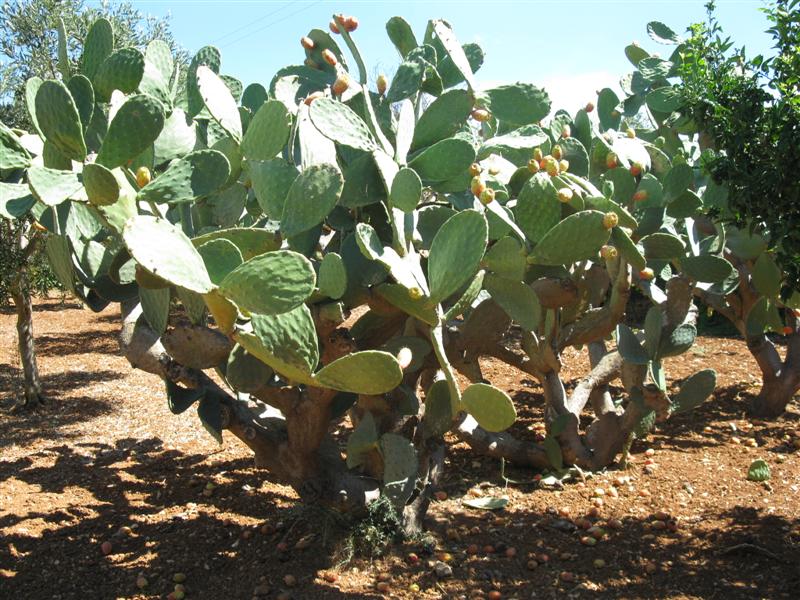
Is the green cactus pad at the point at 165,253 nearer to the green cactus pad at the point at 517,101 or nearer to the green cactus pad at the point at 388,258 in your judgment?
the green cactus pad at the point at 388,258

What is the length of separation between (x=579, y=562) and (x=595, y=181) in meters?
1.53

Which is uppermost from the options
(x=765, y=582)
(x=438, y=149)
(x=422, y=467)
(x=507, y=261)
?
(x=438, y=149)

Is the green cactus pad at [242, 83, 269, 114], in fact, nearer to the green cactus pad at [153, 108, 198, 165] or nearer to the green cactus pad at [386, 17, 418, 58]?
the green cactus pad at [153, 108, 198, 165]

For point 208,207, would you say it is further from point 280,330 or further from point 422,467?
point 422,467

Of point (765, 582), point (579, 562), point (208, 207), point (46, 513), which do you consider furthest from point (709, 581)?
point (46, 513)

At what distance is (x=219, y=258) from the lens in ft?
6.53

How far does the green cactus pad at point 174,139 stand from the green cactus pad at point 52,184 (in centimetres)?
50

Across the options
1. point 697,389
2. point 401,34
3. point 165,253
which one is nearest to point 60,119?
point 165,253

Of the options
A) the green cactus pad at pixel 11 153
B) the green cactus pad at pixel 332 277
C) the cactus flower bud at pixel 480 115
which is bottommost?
→ the green cactus pad at pixel 332 277

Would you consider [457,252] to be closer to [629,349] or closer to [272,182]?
[272,182]

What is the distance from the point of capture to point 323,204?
81.4 inches

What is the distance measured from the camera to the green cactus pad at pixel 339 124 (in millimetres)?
2135

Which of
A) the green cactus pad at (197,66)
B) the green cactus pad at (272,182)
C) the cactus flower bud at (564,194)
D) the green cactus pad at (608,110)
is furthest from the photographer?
the green cactus pad at (608,110)

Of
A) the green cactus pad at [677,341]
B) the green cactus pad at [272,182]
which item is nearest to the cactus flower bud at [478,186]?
the green cactus pad at [272,182]
